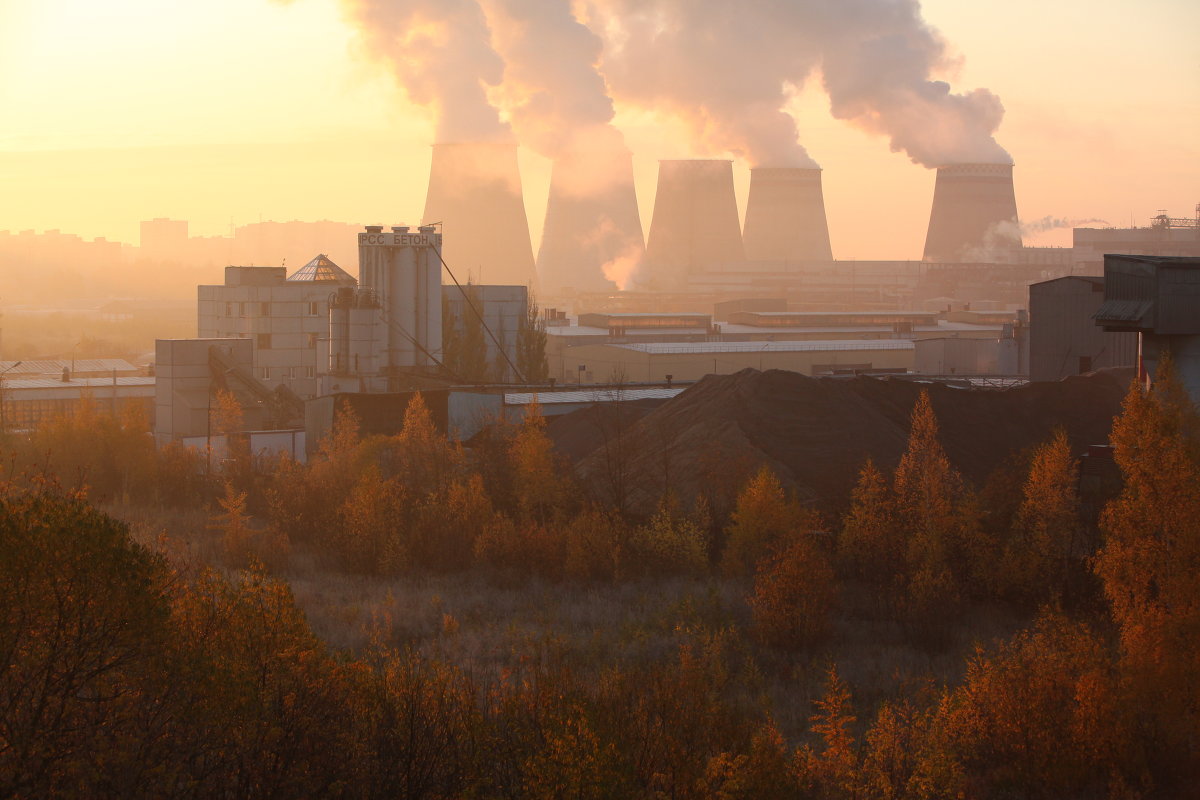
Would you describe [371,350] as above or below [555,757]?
above

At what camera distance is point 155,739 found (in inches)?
215

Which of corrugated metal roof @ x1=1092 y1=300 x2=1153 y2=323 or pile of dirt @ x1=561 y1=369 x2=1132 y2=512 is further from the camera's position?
pile of dirt @ x1=561 y1=369 x2=1132 y2=512

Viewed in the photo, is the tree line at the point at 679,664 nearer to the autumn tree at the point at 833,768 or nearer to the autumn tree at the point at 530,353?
the autumn tree at the point at 833,768

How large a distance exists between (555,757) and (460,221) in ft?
110

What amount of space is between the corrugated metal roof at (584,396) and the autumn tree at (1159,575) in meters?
10.9

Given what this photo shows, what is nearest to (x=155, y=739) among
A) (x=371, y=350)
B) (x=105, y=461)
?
(x=105, y=461)

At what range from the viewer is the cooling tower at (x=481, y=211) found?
36469mm

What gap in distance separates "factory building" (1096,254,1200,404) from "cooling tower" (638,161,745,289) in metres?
35.6

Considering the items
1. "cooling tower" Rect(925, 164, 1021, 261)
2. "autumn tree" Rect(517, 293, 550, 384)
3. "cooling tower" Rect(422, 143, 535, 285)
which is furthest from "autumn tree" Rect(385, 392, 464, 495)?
"cooling tower" Rect(925, 164, 1021, 261)

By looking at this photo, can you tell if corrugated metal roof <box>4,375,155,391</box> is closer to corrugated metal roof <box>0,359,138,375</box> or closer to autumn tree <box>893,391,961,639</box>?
corrugated metal roof <box>0,359,138,375</box>

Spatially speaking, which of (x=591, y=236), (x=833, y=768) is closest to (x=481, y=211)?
(x=591, y=236)

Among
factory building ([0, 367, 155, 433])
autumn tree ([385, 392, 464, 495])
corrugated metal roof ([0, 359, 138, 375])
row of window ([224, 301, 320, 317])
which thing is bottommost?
autumn tree ([385, 392, 464, 495])

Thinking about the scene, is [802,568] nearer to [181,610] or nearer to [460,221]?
[181,610]

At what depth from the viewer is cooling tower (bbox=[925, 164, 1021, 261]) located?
44.2 metres
